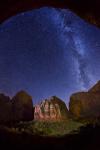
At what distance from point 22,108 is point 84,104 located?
10.3 feet

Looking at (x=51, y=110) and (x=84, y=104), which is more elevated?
(x=84, y=104)

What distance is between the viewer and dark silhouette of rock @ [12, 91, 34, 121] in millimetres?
11305

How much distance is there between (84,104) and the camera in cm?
1227

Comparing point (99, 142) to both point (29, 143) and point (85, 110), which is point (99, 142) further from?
point (85, 110)

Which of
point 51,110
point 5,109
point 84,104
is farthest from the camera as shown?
point 51,110

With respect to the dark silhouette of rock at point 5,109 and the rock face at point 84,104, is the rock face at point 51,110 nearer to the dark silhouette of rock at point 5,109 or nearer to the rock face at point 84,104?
the rock face at point 84,104

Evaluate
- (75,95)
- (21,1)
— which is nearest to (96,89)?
(75,95)

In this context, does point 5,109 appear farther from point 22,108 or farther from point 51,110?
point 51,110

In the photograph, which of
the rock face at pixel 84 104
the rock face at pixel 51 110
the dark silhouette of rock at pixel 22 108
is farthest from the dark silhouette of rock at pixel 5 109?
the rock face at pixel 84 104

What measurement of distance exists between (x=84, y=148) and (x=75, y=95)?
771 cm

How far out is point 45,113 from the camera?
12688 millimetres

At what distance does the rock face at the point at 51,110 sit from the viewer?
12.2m

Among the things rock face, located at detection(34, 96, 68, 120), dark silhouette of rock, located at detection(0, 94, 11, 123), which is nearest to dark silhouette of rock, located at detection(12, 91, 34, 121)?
dark silhouette of rock, located at detection(0, 94, 11, 123)

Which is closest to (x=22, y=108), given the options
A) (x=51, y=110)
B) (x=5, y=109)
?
(x=5, y=109)
